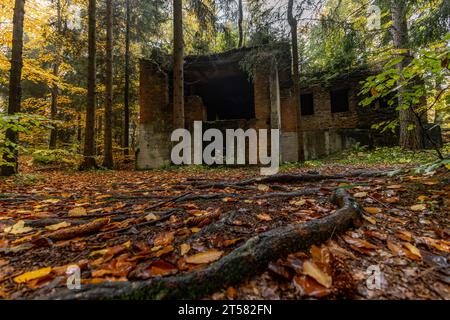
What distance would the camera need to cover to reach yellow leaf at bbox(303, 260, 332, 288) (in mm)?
1031

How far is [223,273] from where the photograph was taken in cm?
107

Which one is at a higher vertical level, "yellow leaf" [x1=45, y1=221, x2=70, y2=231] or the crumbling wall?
the crumbling wall

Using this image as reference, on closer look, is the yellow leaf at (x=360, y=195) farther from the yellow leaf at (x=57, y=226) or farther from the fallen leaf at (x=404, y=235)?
the yellow leaf at (x=57, y=226)

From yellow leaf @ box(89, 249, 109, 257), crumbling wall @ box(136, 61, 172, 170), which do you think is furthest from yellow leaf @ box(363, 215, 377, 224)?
crumbling wall @ box(136, 61, 172, 170)

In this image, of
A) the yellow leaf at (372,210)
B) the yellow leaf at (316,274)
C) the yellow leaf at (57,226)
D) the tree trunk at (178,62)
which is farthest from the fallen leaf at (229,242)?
the tree trunk at (178,62)

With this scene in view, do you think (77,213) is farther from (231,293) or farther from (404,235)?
(404,235)

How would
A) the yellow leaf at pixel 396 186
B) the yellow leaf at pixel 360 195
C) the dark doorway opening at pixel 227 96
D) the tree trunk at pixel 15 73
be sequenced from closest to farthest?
the yellow leaf at pixel 360 195 < the yellow leaf at pixel 396 186 < the tree trunk at pixel 15 73 < the dark doorway opening at pixel 227 96

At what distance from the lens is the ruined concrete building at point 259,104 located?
8.82 meters

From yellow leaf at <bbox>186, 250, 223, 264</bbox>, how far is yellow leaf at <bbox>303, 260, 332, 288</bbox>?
0.49 m

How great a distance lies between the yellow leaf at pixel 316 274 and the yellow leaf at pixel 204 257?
0.49 meters

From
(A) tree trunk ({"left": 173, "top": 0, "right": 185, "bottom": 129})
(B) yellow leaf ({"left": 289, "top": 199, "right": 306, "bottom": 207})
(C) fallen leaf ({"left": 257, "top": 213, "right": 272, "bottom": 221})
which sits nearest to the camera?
(C) fallen leaf ({"left": 257, "top": 213, "right": 272, "bottom": 221})

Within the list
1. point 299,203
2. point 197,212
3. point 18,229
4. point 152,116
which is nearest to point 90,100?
point 152,116

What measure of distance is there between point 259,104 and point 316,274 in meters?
8.40

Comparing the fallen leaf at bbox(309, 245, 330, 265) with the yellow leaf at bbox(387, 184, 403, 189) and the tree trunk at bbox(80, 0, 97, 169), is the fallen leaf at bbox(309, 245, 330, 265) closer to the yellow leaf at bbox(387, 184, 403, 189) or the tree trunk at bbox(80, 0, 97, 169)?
the yellow leaf at bbox(387, 184, 403, 189)
